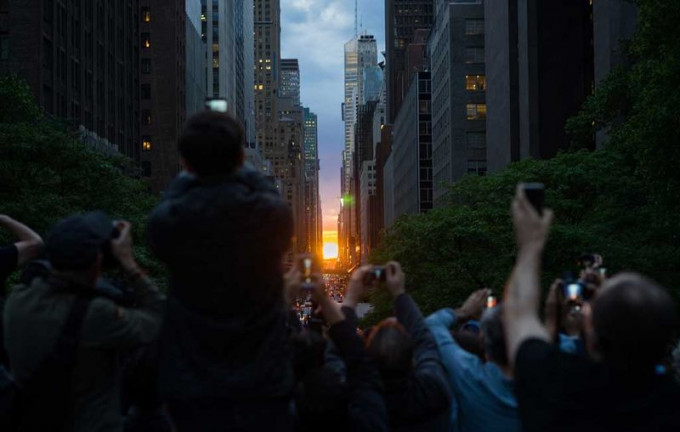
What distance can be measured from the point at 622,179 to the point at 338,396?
27552 mm

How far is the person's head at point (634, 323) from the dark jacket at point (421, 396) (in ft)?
5.30

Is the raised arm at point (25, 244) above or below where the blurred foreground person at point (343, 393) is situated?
above

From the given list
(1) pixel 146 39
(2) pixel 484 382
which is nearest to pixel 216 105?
(2) pixel 484 382

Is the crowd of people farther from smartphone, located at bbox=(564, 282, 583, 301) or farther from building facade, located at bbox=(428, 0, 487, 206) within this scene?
building facade, located at bbox=(428, 0, 487, 206)

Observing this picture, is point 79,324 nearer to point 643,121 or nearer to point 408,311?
point 408,311

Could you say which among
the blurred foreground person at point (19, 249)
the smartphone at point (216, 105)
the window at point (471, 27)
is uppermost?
the window at point (471, 27)

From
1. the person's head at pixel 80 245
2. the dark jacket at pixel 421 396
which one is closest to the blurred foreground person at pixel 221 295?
the person's head at pixel 80 245

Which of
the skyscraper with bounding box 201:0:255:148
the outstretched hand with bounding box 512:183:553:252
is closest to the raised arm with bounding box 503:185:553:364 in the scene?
Answer: the outstretched hand with bounding box 512:183:553:252

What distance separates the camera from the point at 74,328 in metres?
3.39

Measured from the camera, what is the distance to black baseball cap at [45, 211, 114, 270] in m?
3.42

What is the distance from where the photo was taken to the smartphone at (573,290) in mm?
3738

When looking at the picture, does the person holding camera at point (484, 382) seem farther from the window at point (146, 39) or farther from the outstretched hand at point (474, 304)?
the window at point (146, 39)

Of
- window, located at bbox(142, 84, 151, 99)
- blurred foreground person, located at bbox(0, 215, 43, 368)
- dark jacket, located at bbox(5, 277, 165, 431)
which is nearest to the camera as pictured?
dark jacket, located at bbox(5, 277, 165, 431)

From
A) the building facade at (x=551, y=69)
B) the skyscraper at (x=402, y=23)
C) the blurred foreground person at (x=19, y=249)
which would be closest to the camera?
the blurred foreground person at (x=19, y=249)
